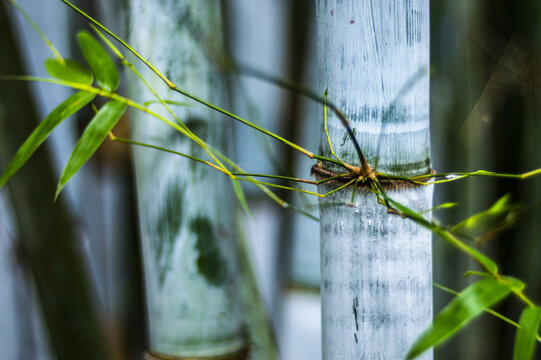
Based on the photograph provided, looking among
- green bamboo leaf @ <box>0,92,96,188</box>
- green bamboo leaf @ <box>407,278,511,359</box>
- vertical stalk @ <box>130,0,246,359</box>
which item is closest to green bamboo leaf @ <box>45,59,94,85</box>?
green bamboo leaf @ <box>0,92,96,188</box>

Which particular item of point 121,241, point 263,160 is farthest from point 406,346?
point 121,241

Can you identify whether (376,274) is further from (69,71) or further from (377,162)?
(69,71)

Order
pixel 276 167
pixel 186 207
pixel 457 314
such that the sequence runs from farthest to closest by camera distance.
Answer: pixel 276 167 → pixel 186 207 → pixel 457 314

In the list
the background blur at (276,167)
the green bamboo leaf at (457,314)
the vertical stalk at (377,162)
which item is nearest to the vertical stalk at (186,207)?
the background blur at (276,167)

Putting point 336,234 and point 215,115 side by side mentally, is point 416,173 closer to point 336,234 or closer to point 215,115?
point 336,234

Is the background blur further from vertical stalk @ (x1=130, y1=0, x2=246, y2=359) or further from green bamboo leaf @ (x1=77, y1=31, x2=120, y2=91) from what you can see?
green bamboo leaf @ (x1=77, y1=31, x2=120, y2=91)

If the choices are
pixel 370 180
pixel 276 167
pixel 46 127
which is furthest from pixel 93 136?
pixel 276 167
